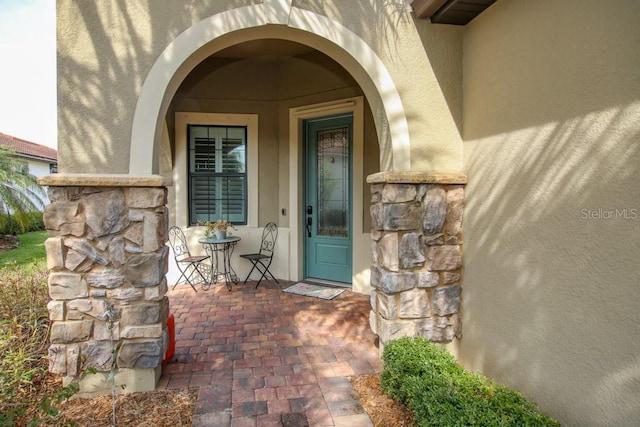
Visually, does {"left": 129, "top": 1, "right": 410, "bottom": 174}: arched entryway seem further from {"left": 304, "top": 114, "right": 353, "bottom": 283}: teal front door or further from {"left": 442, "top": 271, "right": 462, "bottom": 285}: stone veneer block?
{"left": 304, "top": 114, "right": 353, "bottom": 283}: teal front door

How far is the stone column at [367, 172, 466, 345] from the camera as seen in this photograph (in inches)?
105

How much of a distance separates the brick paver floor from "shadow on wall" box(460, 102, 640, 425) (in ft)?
3.41

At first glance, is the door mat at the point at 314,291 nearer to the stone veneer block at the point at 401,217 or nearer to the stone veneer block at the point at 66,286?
the stone veneer block at the point at 401,217

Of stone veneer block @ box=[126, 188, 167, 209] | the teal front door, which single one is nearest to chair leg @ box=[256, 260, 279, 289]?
the teal front door

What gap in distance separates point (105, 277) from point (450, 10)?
3.03 m

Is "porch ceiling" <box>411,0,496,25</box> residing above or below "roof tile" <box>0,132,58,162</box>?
below

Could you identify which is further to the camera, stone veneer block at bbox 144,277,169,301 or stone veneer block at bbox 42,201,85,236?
stone veneer block at bbox 144,277,169,301

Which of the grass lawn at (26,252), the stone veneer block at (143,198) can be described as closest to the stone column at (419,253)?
the stone veneer block at (143,198)

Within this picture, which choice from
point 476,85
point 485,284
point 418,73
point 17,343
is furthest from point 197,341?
point 476,85

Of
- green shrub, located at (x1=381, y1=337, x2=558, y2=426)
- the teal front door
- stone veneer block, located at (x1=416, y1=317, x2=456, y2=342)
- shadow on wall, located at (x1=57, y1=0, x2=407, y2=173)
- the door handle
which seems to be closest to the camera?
green shrub, located at (x1=381, y1=337, x2=558, y2=426)

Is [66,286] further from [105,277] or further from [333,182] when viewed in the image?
[333,182]

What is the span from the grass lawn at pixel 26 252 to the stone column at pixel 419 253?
19.8 feet

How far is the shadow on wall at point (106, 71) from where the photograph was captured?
236cm

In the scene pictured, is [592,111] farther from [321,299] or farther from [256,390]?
[321,299]
